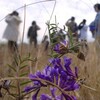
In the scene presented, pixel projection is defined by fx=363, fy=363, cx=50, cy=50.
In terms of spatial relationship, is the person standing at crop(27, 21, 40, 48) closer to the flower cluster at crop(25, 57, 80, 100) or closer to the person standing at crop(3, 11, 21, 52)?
the person standing at crop(3, 11, 21, 52)

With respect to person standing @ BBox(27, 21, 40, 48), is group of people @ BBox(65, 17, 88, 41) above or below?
below

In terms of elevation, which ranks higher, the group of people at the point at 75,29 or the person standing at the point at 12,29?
the person standing at the point at 12,29

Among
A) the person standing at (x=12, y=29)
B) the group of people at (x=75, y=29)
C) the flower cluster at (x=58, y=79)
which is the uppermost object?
the person standing at (x=12, y=29)

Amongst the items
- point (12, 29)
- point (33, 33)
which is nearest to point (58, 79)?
point (12, 29)

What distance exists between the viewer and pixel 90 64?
2.59 meters

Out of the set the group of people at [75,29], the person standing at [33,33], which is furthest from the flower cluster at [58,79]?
the person standing at [33,33]

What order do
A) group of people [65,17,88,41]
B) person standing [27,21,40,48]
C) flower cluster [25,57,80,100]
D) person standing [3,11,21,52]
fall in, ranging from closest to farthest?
flower cluster [25,57,80,100], group of people [65,17,88,41], person standing [3,11,21,52], person standing [27,21,40,48]

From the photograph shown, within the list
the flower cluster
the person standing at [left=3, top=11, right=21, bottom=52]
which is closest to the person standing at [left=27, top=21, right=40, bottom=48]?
the person standing at [left=3, top=11, right=21, bottom=52]

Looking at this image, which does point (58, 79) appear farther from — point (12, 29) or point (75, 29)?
point (12, 29)

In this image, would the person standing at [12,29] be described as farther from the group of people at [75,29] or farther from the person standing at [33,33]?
the person standing at [33,33]

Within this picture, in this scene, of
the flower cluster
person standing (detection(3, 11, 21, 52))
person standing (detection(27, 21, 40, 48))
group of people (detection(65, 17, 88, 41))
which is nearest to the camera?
the flower cluster

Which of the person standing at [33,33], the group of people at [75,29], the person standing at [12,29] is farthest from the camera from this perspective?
the person standing at [33,33]

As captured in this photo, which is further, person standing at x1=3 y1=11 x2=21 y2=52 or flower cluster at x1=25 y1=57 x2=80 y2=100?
person standing at x1=3 y1=11 x2=21 y2=52

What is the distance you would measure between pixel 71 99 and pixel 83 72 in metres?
1.36
